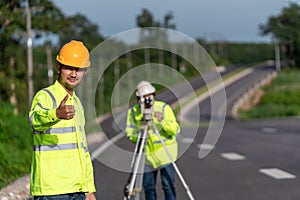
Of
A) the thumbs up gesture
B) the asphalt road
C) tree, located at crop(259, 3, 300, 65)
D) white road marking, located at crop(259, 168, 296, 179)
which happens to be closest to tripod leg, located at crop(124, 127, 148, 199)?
the asphalt road

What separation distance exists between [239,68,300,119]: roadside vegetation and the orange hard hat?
5245 cm

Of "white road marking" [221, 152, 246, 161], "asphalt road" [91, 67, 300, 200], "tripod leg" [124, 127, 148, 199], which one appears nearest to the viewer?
"tripod leg" [124, 127, 148, 199]

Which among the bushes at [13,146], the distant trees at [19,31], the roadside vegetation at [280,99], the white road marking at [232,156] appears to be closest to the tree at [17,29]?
the distant trees at [19,31]

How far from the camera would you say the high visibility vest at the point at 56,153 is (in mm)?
4723

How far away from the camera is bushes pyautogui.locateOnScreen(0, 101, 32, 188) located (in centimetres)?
1366

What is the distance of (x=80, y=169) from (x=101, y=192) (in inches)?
261

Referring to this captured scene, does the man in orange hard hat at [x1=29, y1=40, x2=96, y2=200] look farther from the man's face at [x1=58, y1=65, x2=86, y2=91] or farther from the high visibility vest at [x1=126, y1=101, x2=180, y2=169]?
the high visibility vest at [x1=126, y1=101, x2=180, y2=169]

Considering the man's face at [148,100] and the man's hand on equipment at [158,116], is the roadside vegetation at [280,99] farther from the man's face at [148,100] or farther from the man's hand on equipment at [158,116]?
the man's face at [148,100]

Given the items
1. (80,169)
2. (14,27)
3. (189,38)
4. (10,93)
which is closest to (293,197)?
(189,38)

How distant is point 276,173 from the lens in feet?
44.2

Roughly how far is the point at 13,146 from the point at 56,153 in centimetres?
1188

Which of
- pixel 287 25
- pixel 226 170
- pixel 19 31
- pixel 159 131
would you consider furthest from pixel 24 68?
pixel 159 131

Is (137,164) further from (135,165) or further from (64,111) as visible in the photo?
(64,111)

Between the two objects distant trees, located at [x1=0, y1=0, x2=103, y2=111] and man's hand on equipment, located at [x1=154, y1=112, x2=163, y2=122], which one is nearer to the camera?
man's hand on equipment, located at [x1=154, y1=112, x2=163, y2=122]
